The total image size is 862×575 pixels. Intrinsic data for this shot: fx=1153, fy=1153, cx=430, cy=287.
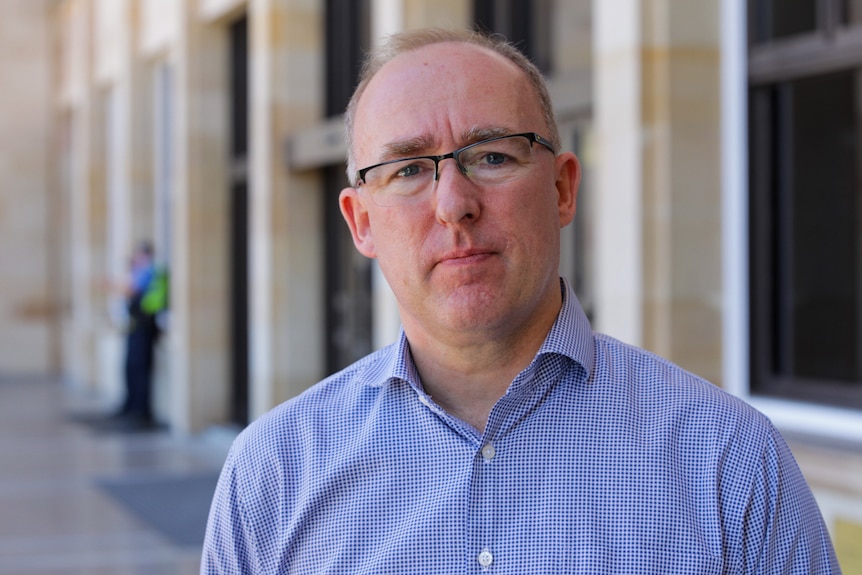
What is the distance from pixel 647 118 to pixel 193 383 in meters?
7.50

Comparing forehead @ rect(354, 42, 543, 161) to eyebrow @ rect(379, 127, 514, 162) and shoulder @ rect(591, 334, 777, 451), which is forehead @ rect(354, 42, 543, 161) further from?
shoulder @ rect(591, 334, 777, 451)

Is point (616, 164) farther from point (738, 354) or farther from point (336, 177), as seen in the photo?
point (336, 177)

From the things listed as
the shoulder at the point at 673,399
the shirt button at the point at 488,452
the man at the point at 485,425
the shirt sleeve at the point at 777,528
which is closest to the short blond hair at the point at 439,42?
the man at the point at 485,425

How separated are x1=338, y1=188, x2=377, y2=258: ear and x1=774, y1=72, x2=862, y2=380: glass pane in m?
3.40

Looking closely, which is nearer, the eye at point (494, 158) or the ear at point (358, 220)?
the eye at point (494, 158)

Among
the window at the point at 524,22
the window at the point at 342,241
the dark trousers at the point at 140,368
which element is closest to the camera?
the window at the point at 524,22

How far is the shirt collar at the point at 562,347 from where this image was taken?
1746 mm

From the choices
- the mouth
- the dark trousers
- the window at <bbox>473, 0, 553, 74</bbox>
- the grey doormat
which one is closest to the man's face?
the mouth

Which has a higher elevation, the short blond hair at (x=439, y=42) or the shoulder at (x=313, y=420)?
the short blond hair at (x=439, y=42)

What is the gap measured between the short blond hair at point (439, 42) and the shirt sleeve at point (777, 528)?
628mm

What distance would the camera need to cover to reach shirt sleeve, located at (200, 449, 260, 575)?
1795mm

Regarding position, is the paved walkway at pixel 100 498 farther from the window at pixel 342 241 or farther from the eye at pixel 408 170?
the eye at pixel 408 170

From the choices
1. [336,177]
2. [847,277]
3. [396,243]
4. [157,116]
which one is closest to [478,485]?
[396,243]

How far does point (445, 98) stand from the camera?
1.76 m
